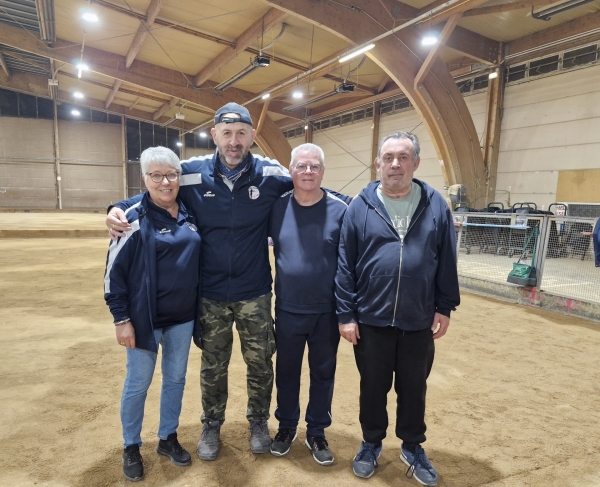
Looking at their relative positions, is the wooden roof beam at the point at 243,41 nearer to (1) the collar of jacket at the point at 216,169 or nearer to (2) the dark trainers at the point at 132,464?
(1) the collar of jacket at the point at 216,169

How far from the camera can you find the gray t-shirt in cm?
190

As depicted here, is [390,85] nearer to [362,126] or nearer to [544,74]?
[362,126]

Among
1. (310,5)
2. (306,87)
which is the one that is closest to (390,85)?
(306,87)

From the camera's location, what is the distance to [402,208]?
6.38ft

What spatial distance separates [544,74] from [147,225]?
1168cm

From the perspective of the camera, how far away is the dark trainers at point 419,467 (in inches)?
75.9

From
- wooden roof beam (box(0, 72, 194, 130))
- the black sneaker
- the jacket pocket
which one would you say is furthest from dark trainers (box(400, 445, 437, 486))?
wooden roof beam (box(0, 72, 194, 130))

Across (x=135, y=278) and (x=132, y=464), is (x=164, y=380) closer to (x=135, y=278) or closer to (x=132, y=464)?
(x=132, y=464)

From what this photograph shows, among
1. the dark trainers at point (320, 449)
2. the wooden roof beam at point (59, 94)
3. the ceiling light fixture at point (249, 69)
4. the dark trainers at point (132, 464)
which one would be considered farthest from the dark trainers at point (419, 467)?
the wooden roof beam at point (59, 94)

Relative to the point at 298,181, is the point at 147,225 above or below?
below

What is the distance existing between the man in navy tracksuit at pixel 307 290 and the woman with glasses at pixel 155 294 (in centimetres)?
50

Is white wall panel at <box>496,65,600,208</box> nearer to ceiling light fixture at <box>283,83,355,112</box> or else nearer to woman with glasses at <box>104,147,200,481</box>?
ceiling light fixture at <box>283,83,355,112</box>

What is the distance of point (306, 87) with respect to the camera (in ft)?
48.8

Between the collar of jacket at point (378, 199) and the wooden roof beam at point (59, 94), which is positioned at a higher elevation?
the wooden roof beam at point (59, 94)
